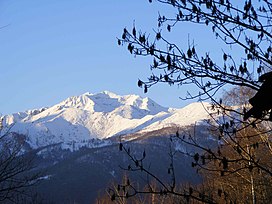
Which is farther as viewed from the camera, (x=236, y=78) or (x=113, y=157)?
(x=113, y=157)

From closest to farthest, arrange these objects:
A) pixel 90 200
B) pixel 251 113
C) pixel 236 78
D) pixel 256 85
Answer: pixel 251 113 → pixel 256 85 → pixel 236 78 → pixel 90 200

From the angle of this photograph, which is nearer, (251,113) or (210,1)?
(251,113)

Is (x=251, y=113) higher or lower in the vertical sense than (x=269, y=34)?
lower

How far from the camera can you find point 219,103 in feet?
16.2

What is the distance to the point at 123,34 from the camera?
4.90 metres

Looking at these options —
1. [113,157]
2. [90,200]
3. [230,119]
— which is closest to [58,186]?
[90,200]

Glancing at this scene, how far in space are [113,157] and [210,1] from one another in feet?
588

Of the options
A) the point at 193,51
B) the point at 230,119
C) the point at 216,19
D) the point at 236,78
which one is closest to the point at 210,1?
the point at 216,19

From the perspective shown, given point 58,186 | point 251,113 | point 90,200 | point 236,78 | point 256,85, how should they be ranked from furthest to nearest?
point 58,186, point 90,200, point 236,78, point 256,85, point 251,113

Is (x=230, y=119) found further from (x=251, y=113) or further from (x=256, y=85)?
(x=251, y=113)

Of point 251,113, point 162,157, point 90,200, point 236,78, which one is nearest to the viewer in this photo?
point 251,113

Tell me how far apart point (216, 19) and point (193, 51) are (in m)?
0.45

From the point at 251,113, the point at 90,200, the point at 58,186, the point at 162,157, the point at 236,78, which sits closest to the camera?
the point at 251,113

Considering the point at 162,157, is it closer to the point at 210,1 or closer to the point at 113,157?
the point at 113,157
